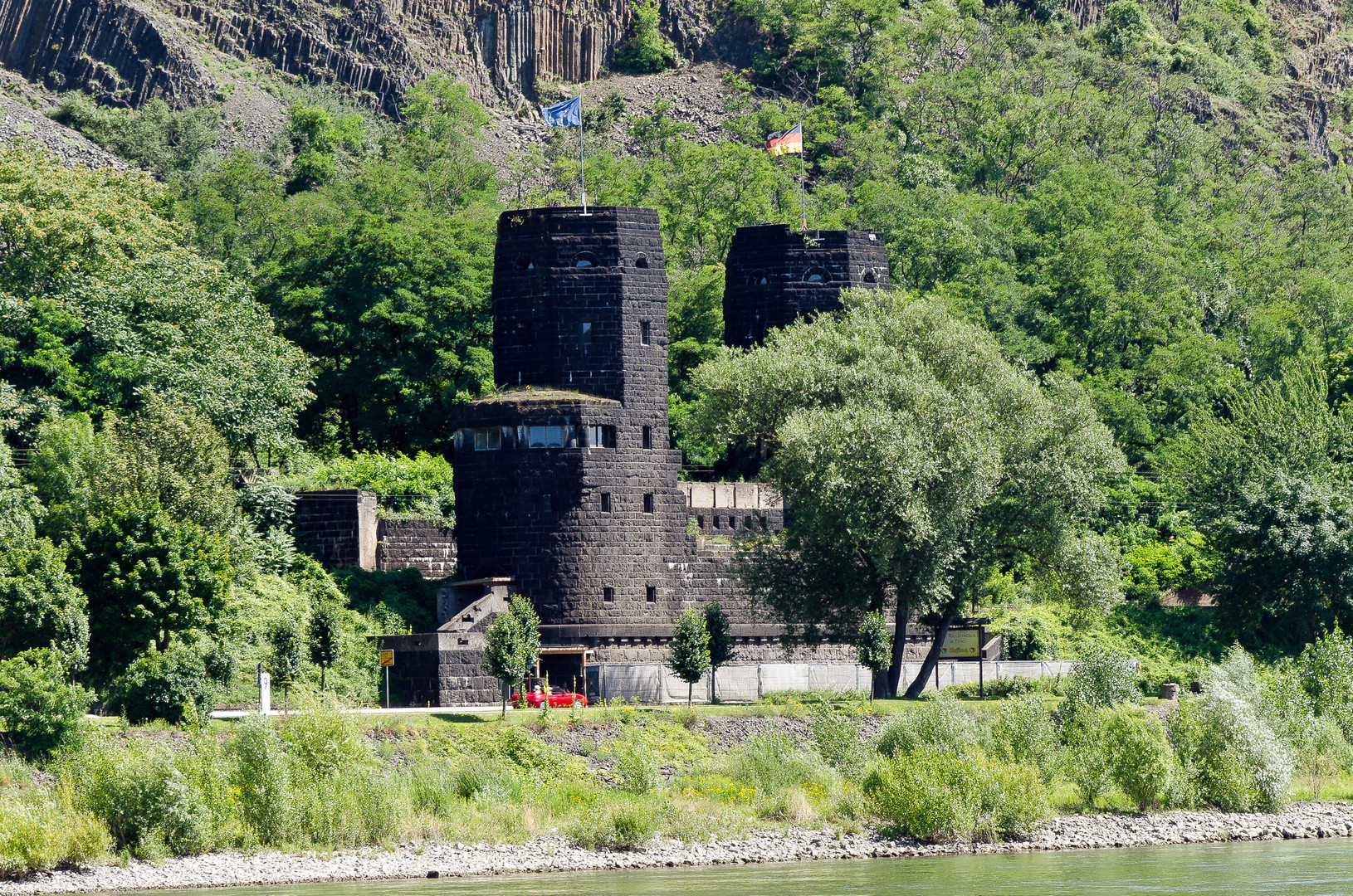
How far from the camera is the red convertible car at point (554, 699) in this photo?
54.2m

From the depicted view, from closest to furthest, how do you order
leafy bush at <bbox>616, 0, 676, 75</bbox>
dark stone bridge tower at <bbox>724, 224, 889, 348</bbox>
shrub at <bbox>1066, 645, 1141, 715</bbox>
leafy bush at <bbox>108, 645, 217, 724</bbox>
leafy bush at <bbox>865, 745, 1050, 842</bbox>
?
leafy bush at <bbox>865, 745, 1050, 842</bbox> < leafy bush at <bbox>108, 645, 217, 724</bbox> < shrub at <bbox>1066, 645, 1141, 715</bbox> < dark stone bridge tower at <bbox>724, 224, 889, 348</bbox> < leafy bush at <bbox>616, 0, 676, 75</bbox>

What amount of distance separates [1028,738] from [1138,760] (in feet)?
8.52

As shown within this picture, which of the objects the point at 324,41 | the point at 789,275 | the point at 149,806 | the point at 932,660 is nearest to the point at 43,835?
the point at 149,806

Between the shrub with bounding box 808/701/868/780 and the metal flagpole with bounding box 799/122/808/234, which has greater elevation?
the metal flagpole with bounding box 799/122/808/234

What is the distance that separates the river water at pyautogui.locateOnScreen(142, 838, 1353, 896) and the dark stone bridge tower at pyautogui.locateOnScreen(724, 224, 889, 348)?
3171cm

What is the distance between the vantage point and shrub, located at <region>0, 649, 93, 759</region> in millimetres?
43594

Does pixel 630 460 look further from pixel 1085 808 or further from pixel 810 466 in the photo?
pixel 1085 808

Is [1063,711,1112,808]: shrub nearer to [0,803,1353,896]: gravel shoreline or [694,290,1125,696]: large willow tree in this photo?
[0,803,1353,896]: gravel shoreline

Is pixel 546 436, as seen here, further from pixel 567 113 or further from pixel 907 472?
pixel 567 113

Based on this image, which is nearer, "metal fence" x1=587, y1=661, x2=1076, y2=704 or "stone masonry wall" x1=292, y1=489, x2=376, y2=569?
"metal fence" x1=587, y1=661, x2=1076, y2=704

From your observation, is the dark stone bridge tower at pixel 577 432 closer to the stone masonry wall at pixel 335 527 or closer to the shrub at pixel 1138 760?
the stone masonry wall at pixel 335 527

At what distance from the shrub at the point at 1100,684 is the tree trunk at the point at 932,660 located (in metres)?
5.56

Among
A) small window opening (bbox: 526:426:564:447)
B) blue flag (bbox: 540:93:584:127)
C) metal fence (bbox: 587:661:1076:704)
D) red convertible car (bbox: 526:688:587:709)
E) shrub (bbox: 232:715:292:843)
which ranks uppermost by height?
blue flag (bbox: 540:93:584:127)

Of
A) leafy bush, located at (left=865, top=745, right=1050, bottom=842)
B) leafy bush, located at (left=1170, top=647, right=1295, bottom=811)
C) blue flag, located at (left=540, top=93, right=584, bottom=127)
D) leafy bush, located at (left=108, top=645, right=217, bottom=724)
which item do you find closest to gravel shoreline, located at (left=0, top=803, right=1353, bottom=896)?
leafy bush, located at (left=865, top=745, right=1050, bottom=842)
